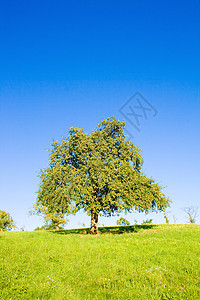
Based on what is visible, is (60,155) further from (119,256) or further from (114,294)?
(114,294)

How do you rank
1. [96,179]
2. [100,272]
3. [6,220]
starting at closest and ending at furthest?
[100,272] < [96,179] < [6,220]

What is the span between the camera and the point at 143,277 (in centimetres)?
999

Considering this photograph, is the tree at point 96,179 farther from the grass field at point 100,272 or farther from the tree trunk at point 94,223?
the grass field at point 100,272

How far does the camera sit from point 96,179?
1048 inches

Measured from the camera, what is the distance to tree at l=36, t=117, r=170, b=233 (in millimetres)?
25562

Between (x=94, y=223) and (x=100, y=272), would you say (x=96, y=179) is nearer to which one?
(x=94, y=223)

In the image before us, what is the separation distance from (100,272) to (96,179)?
16.0 m

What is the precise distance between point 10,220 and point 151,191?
57.2 m

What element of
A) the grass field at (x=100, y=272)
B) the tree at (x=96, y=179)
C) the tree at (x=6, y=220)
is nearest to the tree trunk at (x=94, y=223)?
the tree at (x=96, y=179)

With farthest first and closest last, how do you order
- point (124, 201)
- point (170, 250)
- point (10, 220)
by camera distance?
point (10, 220), point (124, 201), point (170, 250)

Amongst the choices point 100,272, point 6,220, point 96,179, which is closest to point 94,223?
point 96,179

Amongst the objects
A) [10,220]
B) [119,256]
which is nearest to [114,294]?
[119,256]

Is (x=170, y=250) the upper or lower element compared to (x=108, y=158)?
lower

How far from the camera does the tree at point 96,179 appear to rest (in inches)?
1006
